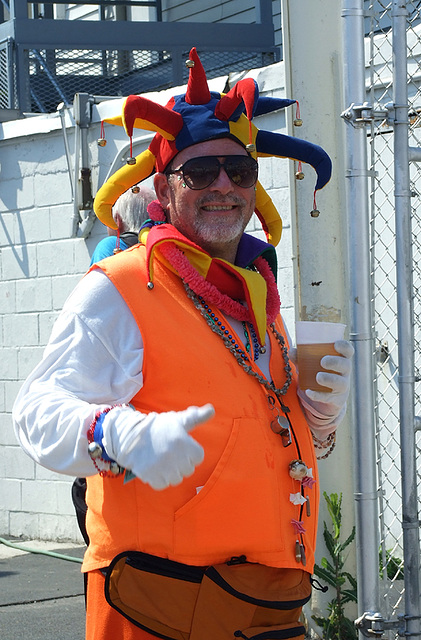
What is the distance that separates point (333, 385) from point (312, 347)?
0.12 metres

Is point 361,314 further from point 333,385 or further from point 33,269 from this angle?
point 33,269

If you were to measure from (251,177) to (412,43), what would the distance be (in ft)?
8.42

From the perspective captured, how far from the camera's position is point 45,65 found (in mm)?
8180

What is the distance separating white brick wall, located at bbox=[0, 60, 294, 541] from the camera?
6441 mm

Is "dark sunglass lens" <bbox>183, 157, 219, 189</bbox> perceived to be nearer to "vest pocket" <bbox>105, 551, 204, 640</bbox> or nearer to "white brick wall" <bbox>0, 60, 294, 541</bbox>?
"vest pocket" <bbox>105, 551, 204, 640</bbox>

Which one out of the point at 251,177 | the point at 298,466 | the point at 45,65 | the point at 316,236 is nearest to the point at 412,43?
the point at 316,236

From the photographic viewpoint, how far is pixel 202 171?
2436 millimetres

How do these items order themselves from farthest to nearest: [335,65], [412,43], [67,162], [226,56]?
[226,56], [67,162], [412,43], [335,65]

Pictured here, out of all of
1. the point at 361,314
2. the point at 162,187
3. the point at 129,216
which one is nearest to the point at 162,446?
the point at 162,187

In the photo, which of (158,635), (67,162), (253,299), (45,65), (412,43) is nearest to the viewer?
(158,635)

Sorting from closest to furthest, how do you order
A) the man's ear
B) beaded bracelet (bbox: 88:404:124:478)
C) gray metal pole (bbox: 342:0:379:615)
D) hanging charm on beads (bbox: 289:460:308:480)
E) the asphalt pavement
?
beaded bracelet (bbox: 88:404:124:478) → hanging charm on beads (bbox: 289:460:308:480) → the man's ear → gray metal pole (bbox: 342:0:379:615) → the asphalt pavement

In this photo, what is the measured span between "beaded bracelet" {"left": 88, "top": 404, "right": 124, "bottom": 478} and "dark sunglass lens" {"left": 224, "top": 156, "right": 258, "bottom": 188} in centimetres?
89

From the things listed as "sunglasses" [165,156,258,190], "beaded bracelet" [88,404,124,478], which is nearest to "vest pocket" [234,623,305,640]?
"beaded bracelet" [88,404,124,478]

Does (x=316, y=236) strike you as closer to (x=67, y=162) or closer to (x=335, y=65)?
(x=335, y=65)
